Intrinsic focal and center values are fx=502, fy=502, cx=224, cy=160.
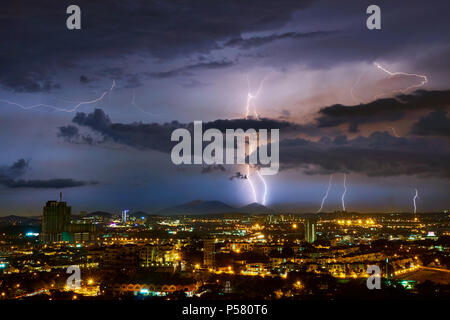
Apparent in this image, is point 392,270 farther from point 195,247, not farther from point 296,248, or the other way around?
point 195,247

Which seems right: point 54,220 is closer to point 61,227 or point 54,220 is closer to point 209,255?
point 61,227

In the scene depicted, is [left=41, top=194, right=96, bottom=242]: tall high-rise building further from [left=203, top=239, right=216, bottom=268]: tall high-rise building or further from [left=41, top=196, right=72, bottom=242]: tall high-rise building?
[left=203, top=239, right=216, bottom=268]: tall high-rise building

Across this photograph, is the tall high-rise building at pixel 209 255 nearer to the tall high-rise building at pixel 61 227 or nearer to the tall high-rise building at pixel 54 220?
the tall high-rise building at pixel 61 227

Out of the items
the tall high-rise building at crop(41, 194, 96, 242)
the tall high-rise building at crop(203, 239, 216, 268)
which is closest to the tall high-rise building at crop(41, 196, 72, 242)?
the tall high-rise building at crop(41, 194, 96, 242)

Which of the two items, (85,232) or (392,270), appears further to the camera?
(85,232)
